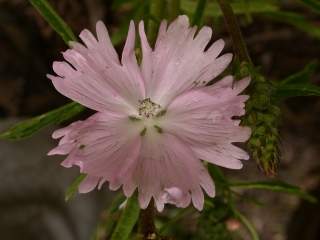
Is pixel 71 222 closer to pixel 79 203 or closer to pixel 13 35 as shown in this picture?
pixel 79 203

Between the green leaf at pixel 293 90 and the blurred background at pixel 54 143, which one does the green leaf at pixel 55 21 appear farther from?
the blurred background at pixel 54 143

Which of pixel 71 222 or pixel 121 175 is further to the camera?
pixel 71 222

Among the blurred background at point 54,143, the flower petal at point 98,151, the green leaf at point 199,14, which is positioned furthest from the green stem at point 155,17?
the blurred background at point 54,143

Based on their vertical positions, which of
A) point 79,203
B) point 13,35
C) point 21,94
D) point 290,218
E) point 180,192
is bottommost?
point 180,192

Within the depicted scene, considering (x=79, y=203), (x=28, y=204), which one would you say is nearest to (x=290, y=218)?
(x=79, y=203)

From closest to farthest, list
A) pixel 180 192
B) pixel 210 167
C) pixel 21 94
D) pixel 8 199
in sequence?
pixel 180 192, pixel 210 167, pixel 8 199, pixel 21 94

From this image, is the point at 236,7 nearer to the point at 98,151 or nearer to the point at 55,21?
the point at 55,21

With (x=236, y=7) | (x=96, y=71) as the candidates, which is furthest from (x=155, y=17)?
(x=236, y=7)
